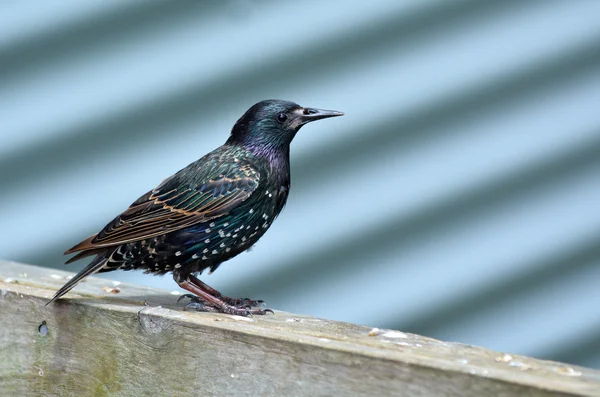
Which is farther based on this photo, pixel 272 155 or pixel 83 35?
pixel 83 35

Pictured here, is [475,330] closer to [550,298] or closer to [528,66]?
[550,298]

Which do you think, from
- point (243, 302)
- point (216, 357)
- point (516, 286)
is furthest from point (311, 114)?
point (516, 286)

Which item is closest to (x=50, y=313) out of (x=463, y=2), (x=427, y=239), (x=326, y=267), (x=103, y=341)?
(x=103, y=341)

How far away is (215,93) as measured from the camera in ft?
11.8

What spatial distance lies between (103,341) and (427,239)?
2.08 m

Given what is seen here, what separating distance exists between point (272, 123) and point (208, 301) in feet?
1.92

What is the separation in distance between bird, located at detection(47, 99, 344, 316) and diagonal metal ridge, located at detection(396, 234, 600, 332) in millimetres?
1326

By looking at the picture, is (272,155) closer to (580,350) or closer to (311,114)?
(311,114)

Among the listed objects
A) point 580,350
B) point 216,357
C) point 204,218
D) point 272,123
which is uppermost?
point 272,123

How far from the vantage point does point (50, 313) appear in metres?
2.18

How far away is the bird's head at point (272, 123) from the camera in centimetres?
279

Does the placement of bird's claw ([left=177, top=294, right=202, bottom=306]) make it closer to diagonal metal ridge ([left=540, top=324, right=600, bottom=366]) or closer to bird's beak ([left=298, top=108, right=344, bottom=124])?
bird's beak ([left=298, top=108, right=344, bottom=124])

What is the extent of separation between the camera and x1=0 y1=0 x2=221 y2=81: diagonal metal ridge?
3.42m

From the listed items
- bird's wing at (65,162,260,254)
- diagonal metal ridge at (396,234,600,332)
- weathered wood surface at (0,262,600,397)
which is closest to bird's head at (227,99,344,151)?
bird's wing at (65,162,260,254)
